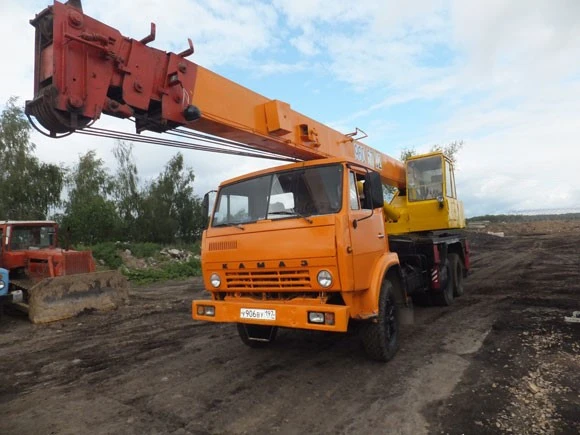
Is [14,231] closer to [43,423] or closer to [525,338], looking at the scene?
[43,423]

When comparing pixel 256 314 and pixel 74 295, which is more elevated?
pixel 256 314

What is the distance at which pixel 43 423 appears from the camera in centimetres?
381

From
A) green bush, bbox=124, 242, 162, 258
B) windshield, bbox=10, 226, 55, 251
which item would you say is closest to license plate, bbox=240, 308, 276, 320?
windshield, bbox=10, 226, 55, 251

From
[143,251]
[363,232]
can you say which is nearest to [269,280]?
[363,232]

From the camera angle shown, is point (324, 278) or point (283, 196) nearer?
point (324, 278)

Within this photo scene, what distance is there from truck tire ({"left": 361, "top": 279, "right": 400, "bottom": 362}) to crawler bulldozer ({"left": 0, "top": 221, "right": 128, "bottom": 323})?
6855 mm

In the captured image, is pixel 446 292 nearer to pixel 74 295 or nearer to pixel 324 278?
pixel 324 278

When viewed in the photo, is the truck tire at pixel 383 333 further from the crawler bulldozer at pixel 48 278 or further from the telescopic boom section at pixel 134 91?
the crawler bulldozer at pixel 48 278

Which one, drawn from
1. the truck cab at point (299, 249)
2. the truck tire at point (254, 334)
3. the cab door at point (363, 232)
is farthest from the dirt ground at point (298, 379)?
the cab door at point (363, 232)

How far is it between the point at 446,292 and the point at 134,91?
710 centimetres

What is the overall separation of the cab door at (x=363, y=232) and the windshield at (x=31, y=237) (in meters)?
9.04

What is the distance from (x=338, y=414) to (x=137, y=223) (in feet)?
91.5

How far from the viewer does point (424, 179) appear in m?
9.18

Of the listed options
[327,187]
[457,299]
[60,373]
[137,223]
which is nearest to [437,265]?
[457,299]
